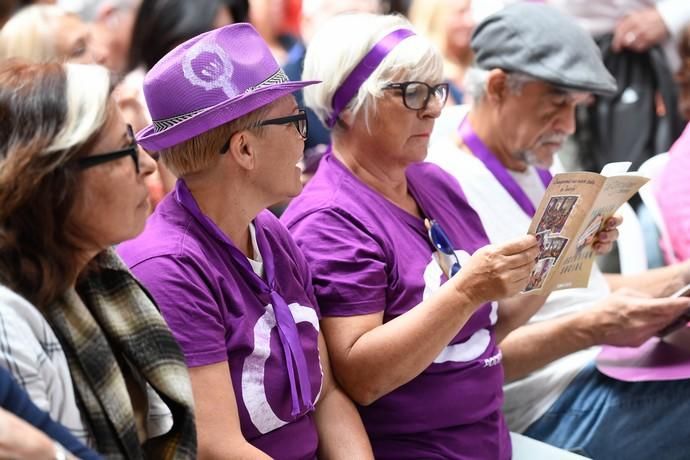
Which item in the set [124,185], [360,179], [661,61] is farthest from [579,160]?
[124,185]

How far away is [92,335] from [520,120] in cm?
168

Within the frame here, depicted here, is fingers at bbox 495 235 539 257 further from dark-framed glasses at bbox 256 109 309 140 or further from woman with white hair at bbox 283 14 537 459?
dark-framed glasses at bbox 256 109 309 140

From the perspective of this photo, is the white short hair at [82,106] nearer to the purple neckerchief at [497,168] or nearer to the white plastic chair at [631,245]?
the purple neckerchief at [497,168]

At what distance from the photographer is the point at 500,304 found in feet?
8.69

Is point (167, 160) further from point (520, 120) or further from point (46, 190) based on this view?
point (520, 120)

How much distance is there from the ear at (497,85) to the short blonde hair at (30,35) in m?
1.32

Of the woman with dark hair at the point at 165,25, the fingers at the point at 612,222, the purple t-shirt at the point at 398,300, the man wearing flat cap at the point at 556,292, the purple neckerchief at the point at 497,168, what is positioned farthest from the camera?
the woman with dark hair at the point at 165,25

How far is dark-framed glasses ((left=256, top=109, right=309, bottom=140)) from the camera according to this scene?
2.10 metres

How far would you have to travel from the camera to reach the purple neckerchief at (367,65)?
244 centimetres

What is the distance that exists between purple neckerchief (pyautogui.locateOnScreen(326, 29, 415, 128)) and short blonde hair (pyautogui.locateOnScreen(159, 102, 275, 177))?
42 centimetres

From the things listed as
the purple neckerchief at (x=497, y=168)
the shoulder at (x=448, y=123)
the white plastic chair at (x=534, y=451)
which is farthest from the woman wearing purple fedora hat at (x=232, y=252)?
the shoulder at (x=448, y=123)

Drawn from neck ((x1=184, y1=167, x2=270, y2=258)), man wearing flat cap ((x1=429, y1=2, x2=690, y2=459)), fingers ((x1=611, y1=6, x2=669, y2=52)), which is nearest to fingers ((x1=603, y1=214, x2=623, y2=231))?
man wearing flat cap ((x1=429, y1=2, x2=690, y2=459))

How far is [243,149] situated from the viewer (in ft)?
6.83

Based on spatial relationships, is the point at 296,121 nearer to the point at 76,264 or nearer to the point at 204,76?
the point at 204,76
